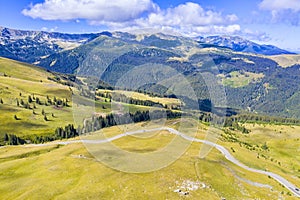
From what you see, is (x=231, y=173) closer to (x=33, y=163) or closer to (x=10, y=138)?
(x=33, y=163)

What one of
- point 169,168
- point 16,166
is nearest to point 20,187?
point 16,166

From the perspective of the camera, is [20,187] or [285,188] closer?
[20,187]

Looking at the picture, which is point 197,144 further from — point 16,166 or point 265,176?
point 16,166

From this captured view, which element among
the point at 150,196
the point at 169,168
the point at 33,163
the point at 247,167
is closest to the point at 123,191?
the point at 150,196

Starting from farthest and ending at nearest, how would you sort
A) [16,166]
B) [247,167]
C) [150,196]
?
[247,167], [16,166], [150,196]

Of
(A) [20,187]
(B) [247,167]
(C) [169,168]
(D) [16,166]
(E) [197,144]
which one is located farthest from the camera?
(E) [197,144]

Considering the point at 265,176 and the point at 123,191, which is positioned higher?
the point at 123,191
